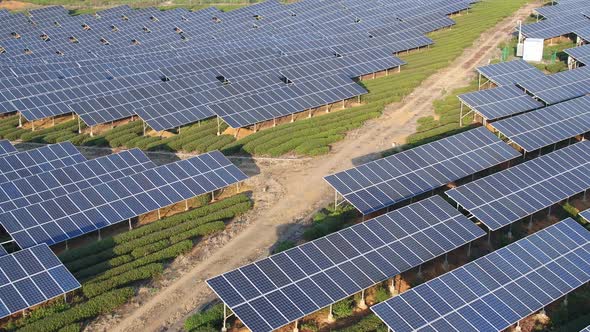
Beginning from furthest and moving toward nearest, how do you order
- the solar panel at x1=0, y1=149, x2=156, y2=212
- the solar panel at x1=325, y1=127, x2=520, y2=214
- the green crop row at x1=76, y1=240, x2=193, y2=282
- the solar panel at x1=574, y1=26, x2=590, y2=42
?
the solar panel at x1=574, y1=26, x2=590, y2=42 → the solar panel at x1=0, y1=149, x2=156, y2=212 → the solar panel at x1=325, y1=127, x2=520, y2=214 → the green crop row at x1=76, y1=240, x2=193, y2=282

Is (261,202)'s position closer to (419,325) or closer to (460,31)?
(419,325)

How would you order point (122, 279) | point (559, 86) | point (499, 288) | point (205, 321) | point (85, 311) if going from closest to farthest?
1. point (499, 288)
2. point (205, 321)
3. point (85, 311)
4. point (122, 279)
5. point (559, 86)

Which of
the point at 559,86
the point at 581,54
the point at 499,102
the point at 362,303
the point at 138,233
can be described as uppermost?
the point at 138,233

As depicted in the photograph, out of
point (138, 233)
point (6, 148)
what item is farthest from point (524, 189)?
point (6, 148)

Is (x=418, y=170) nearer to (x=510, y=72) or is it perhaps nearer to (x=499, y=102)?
(x=499, y=102)

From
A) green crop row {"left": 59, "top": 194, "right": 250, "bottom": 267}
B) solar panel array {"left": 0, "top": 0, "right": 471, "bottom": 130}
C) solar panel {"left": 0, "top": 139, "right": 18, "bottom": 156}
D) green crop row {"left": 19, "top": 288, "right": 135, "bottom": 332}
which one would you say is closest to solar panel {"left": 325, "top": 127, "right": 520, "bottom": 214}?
green crop row {"left": 59, "top": 194, "right": 250, "bottom": 267}

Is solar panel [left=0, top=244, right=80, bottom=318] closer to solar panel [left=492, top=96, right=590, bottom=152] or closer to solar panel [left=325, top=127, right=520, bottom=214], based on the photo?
solar panel [left=325, top=127, right=520, bottom=214]

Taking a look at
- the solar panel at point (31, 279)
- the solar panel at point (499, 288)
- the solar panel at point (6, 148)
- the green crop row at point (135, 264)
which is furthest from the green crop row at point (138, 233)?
the solar panel at point (499, 288)
